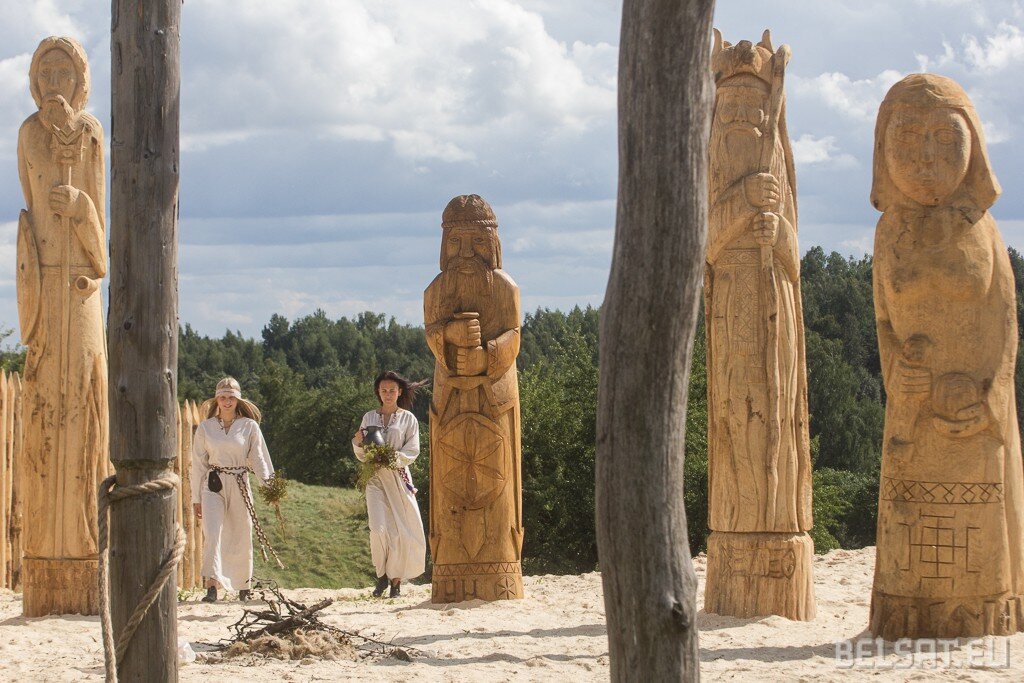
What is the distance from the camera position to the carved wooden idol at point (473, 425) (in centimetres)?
1043

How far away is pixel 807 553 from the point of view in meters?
9.28

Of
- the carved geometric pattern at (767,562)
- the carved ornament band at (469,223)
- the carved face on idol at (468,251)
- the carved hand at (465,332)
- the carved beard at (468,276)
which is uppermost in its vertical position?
the carved ornament band at (469,223)

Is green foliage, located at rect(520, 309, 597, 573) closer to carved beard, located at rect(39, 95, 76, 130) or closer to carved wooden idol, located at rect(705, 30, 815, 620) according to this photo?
carved wooden idol, located at rect(705, 30, 815, 620)

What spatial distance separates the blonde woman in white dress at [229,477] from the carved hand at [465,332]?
2.02 m

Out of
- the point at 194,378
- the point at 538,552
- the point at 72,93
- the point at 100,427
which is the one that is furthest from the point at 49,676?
the point at 194,378

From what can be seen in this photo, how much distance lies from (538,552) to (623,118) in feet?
49.9

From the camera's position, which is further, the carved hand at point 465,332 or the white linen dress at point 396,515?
the white linen dress at point 396,515

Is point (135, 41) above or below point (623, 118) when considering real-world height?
above

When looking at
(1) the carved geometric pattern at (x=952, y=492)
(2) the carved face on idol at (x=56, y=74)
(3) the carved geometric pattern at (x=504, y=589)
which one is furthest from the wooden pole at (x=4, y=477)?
(1) the carved geometric pattern at (x=952, y=492)

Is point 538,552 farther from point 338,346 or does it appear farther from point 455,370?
point 338,346

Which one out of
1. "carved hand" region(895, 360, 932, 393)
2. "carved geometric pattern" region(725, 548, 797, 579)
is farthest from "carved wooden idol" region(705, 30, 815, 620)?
"carved hand" region(895, 360, 932, 393)

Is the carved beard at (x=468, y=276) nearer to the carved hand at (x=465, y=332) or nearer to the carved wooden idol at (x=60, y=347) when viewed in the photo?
the carved hand at (x=465, y=332)

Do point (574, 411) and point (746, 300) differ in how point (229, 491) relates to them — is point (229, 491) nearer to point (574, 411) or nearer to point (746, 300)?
point (746, 300)

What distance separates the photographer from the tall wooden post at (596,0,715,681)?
4734 millimetres
